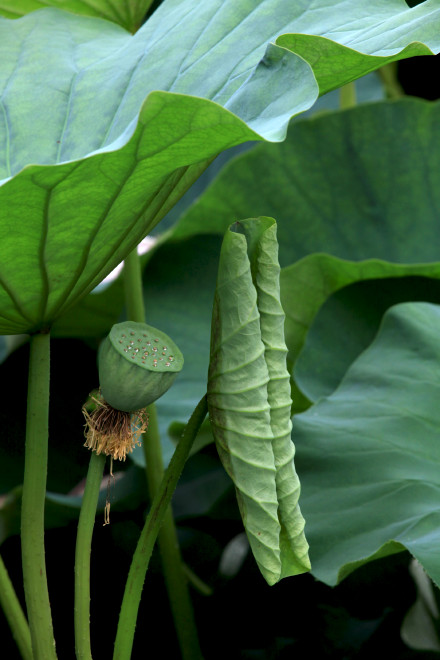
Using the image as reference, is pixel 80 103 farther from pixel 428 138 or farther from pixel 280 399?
pixel 428 138

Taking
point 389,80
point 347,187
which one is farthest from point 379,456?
point 389,80

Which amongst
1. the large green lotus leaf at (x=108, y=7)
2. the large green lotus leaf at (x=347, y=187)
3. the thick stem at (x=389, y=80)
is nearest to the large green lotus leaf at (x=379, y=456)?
the large green lotus leaf at (x=347, y=187)

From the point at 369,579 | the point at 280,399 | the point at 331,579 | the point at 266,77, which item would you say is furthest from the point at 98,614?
the point at 266,77

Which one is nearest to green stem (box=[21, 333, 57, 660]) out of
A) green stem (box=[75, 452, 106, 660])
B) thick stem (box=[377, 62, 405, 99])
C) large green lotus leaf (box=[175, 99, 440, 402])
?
green stem (box=[75, 452, 106, 660])

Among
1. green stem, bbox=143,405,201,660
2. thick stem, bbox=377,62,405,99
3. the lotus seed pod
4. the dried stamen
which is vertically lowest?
green stem, bbox=143,405,201,660

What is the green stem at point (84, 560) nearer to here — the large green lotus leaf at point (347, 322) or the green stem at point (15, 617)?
the green stem at point (15, 617)

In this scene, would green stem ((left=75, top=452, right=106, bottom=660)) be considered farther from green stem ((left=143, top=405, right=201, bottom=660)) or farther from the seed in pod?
green stem ((left=143, top=405, right=201, bottom=660))

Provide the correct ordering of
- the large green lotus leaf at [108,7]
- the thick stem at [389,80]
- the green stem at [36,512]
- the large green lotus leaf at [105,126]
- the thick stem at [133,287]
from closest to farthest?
1. the large green lotus leaf at [105,126]
2. the green stem at [36,512]
3. the thick stem at [133,287]
4. the large green lotus leaf at [108,7]
5. the thick stem at [389,80]
